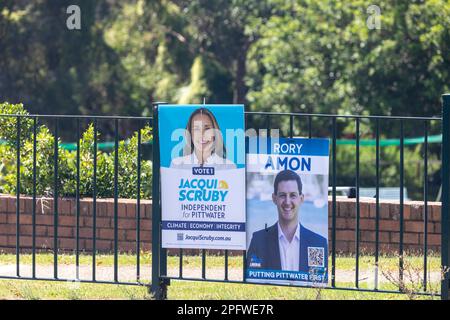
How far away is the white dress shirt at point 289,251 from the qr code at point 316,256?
10 cm

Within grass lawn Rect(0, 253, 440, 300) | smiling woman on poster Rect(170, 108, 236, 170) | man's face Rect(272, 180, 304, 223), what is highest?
smiling woman on poster Rect(170, 108, 236, 170)

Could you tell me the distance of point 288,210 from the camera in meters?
7.48

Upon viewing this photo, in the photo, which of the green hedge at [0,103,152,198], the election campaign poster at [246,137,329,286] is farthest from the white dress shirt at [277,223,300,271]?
the green hedge at [0,103,152,198]

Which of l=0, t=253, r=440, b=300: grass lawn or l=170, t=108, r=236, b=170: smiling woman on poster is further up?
l=170, t=108, r=236, b=170: smiling woman on poster

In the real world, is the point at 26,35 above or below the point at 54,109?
above

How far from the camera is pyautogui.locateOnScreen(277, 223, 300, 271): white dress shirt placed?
7.49 metres

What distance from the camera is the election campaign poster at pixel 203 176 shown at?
7512 millimetres

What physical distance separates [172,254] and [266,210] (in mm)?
3074

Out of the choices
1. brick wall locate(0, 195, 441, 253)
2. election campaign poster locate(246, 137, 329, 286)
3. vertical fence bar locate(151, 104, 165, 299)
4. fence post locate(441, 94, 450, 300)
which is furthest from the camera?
brick wall locate(0, 195, 441, 253)

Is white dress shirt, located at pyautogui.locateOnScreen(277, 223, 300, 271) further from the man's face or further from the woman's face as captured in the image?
the woman's face

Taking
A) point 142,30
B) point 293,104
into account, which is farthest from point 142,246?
point 142,30

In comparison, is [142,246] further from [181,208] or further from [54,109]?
[54,109]

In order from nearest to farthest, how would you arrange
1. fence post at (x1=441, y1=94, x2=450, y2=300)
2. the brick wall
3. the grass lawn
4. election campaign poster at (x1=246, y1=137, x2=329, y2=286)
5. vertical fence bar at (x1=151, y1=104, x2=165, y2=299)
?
fence post at (x1=441, y1=94, x2=450, y2=300)
election campaign poster at (x1=246, y1=137, x2=329, y2=286)
vertical fence bar at (x1=151, y1=104, x2=165, y2=299)
the grass lawn
the brick wall

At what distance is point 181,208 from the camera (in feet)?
25.3
